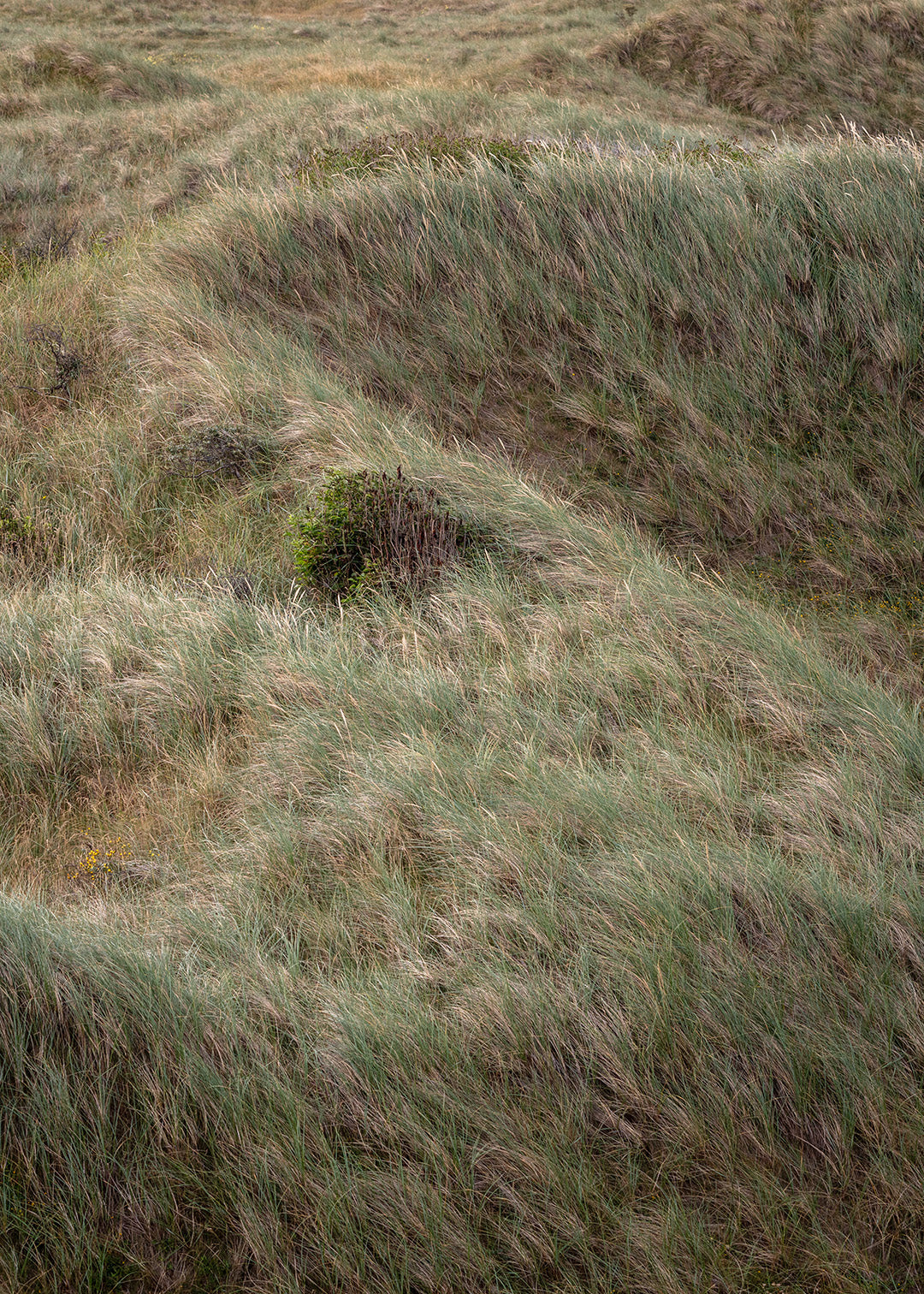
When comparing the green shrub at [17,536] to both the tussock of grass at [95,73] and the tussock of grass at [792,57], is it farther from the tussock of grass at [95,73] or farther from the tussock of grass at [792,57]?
the tussock of grass at [792,57]

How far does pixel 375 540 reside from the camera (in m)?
4.53

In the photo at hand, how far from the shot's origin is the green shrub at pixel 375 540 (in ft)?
14.5

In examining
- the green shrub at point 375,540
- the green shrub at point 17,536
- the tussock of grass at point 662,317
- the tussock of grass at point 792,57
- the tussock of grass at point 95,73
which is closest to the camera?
the green shrub at point 375,540

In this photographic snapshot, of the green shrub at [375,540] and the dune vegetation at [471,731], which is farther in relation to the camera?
the green shrub at [375,540]

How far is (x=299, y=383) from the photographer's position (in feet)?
19.0

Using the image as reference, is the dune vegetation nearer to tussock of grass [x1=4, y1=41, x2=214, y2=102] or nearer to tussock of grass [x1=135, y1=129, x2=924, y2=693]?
tussock of grass [x1=135, y1=129, x2=924, y2=693]

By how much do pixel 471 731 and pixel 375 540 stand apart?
149 centimetres

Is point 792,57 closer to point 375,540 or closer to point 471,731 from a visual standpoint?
point 375,540

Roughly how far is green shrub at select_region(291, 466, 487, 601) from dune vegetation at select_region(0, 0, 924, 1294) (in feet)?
0.08

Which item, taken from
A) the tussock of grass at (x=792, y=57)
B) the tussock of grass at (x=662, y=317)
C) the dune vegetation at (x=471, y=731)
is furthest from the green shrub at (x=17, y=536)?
the tussock of grass at (x=792, y=57)

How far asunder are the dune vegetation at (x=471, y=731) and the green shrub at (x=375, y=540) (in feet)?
0.08

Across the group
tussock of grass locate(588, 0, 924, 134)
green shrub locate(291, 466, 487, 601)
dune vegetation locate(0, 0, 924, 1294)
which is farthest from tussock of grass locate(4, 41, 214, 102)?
green shrub locate(291, 466, 487, 601)

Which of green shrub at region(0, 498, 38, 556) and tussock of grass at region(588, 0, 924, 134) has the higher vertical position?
tussock of grass at region(588, 0, 924, 134)

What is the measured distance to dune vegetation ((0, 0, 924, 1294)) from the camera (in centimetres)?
200
